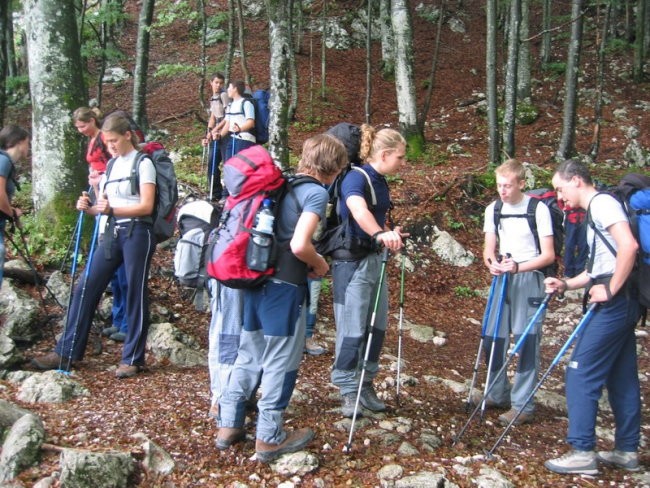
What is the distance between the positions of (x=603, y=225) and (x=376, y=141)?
1833 millimetres

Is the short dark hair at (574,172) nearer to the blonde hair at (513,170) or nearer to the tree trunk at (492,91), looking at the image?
the blonde hair at (513,170)

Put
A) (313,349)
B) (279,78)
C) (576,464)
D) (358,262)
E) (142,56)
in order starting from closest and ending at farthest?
(576,464) < (358,262) < (313,349) < (279,78) < (142,56)

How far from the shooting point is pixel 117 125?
208 inches

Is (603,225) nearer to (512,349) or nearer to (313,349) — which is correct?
(512,349)

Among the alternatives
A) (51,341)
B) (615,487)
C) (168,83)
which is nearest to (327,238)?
(615,487)

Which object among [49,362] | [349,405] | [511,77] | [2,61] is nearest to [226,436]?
[349,405]

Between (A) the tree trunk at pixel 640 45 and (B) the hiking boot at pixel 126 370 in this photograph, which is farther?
(A) the tree trunk at pixel 640 45

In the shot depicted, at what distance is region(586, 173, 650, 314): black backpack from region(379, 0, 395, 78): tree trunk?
18405 mm

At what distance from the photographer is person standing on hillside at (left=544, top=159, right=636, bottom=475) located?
13.6 feet

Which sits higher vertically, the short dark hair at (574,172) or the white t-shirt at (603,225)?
the short dark hair at (574,172)

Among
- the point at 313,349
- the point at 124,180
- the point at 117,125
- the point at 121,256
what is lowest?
the point at 313,349

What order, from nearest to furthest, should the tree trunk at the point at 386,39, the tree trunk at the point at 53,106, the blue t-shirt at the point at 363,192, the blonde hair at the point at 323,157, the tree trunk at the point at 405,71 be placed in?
the blonde hair at the point at 323,157 → the blue t-shirt at the point at 363,192 → the tree trunk at the point at 53,106 → the tree trunk at the point at 405,71 → the tree trunk at the point at 386,39

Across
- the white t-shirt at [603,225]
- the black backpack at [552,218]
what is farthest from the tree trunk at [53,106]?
the white t-shirt at [603,225]

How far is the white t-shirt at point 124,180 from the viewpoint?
530 cm
